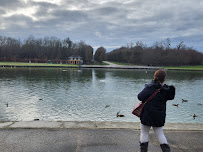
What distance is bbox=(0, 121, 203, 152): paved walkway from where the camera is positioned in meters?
4.55

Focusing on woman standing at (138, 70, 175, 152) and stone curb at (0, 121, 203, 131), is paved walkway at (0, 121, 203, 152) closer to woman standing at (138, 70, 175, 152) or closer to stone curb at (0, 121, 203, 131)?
stone curb at (0, 121, 203, 131)

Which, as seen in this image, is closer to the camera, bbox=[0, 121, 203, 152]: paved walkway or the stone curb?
bbox=[0, 121, 203, 152]: paved walkway

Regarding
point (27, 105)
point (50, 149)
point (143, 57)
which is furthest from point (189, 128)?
point (143, 57)

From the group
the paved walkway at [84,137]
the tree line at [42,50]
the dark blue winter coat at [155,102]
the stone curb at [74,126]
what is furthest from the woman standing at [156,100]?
the tree line at [42,50]

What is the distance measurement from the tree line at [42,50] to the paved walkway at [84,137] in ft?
353

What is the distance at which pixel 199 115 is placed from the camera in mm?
14242

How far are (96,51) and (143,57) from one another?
3085cm

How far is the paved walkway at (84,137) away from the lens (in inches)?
179

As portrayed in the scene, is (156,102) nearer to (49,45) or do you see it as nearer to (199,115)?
(199,115)

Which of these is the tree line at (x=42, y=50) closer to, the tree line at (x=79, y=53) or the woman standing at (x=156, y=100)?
the tree line at (x=79, y=53)

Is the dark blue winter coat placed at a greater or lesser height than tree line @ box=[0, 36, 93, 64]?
lesser

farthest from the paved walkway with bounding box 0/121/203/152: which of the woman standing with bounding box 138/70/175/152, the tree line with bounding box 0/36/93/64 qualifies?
the tree line with bounding box 0/36/93/64

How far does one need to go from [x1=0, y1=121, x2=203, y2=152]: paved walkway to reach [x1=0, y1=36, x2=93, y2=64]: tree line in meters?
107

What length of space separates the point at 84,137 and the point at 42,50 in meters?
129
